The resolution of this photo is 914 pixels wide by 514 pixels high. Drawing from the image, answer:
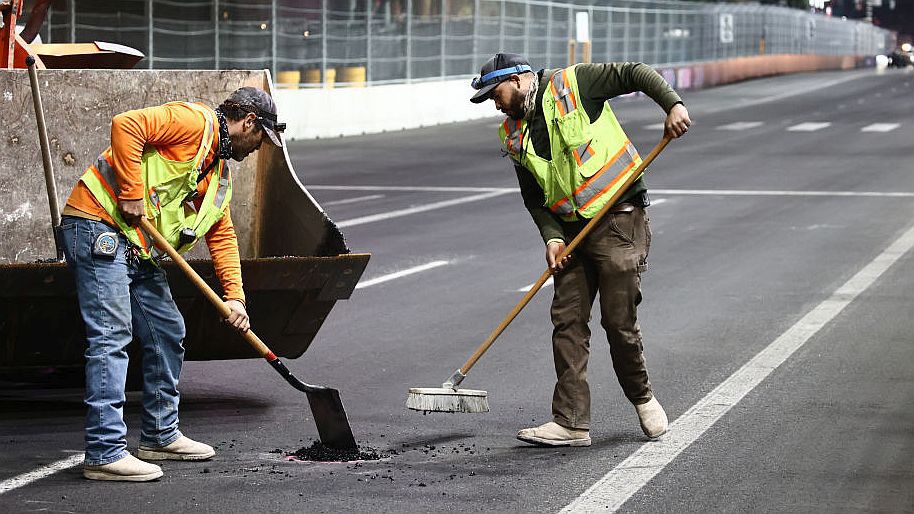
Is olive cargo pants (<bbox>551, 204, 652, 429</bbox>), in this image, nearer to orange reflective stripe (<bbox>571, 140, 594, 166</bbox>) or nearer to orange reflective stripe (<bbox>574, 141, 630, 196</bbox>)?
orange reflective stripe (<bbox>574, 141, 630, 196</bbox>)

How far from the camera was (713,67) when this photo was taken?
198ft

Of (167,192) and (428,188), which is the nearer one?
(167,192)

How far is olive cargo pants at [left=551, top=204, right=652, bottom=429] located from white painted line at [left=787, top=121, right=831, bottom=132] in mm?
26676

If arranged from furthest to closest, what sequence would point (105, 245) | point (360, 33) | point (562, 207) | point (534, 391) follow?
point (360, 33) < point (534, 391) < point (562, 207) < point (105, 245)

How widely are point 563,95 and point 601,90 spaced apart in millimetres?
163

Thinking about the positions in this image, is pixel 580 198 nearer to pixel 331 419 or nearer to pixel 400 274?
pixel 331 419

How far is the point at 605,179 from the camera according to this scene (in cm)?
702

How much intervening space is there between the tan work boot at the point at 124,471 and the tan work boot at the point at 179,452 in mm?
337

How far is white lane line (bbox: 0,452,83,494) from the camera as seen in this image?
6.27 metres

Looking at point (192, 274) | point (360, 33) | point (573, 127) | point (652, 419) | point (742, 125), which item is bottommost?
point (652, 419)

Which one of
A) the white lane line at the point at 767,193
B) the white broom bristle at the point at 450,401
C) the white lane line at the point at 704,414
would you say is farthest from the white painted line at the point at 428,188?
the white broom bristle at the point at 450,401

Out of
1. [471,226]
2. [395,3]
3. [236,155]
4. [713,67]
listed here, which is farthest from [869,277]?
[713,67]

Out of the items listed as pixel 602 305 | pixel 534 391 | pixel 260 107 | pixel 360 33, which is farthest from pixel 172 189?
pixel 360 33

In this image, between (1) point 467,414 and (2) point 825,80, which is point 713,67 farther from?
(1) point 467,414
